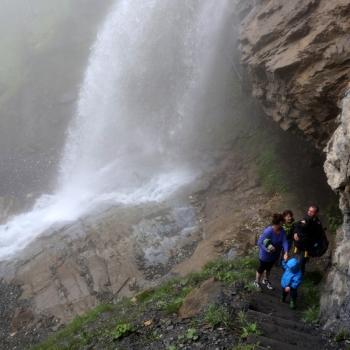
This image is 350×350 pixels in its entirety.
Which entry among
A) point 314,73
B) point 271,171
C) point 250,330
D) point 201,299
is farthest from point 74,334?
point 271,171

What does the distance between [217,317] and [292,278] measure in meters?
1.57

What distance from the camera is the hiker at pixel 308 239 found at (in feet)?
24.4

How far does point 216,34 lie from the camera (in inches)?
806

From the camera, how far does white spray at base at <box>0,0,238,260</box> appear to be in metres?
17.8

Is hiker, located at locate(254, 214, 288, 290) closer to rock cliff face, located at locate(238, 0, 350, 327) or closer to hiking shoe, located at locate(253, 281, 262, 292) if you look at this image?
hiking shoe, located at locate(253, 281, 262, 292)

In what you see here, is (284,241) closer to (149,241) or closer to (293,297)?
(293,297)

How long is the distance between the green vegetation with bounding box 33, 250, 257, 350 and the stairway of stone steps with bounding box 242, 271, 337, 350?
0.92 ft

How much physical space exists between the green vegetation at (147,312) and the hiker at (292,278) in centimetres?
80

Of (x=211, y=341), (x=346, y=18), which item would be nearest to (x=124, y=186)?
(x=346, y=18)

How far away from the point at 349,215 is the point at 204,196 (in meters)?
8.21

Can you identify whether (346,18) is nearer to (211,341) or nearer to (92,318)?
(211,341)

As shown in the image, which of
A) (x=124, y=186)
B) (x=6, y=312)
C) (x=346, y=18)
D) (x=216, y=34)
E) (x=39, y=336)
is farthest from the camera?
(x=216, y=34)

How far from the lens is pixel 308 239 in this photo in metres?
7.46

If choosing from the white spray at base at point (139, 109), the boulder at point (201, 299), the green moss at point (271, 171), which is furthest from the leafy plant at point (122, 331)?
the white spray at base at point (139, 109)
